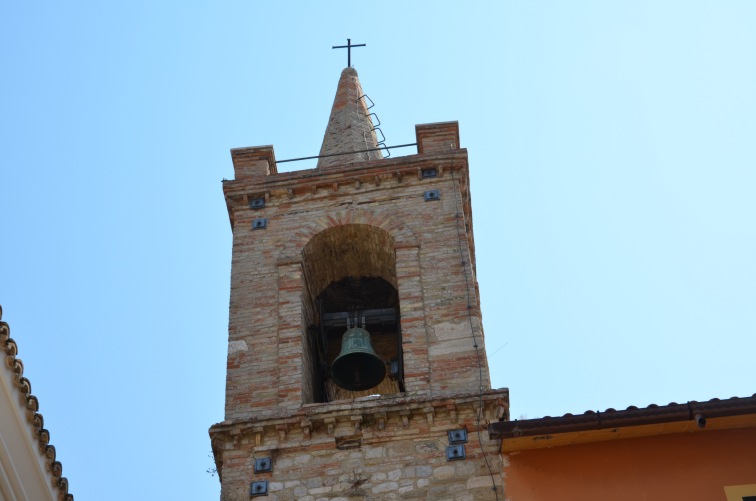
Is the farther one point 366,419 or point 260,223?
point 260,223

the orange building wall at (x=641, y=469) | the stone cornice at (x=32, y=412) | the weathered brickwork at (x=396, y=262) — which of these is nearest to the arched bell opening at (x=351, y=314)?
the weathered brickwork at (x=396, y=262)

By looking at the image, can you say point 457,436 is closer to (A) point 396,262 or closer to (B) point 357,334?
(B) point 357,334

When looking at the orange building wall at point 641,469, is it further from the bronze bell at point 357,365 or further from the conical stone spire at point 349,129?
the conical stone spire at point 349,129

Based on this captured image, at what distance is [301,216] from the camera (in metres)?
14.1

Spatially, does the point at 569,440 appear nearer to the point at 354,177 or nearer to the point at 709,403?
the point at 709,403

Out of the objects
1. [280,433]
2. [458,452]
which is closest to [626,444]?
[458,452]

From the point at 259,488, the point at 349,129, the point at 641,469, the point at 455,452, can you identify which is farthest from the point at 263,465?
the point at 349,129

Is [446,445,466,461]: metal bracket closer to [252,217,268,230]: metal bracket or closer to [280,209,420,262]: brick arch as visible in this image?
[280,209,420,262]: brick arch

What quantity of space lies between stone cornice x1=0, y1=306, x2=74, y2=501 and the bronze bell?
3.41 metres

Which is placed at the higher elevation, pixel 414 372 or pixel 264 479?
pixel 414 372

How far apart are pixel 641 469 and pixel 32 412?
491 cm

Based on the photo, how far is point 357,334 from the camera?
1295cm

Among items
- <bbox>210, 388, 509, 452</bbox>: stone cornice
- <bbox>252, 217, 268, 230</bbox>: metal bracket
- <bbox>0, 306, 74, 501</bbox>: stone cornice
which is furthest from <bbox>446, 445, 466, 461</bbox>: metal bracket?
<bbox>252, 217, 268, 230</bbox>: metal bracket

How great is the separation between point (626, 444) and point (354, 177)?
508 cm
